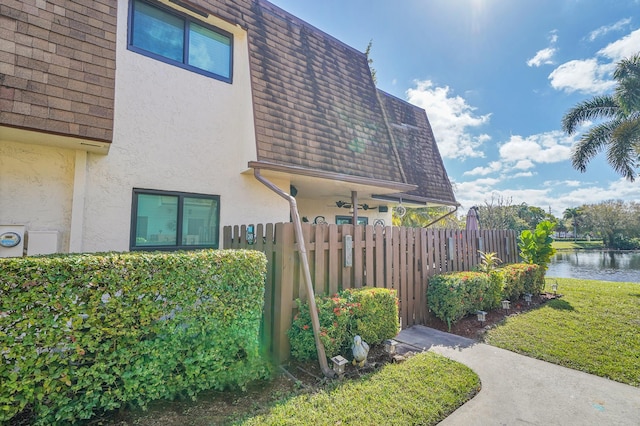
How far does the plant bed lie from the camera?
5.44m

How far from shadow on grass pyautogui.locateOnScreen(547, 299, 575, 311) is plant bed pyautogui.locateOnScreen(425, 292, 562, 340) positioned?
0.23m

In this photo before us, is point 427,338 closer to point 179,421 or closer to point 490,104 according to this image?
point 179,421

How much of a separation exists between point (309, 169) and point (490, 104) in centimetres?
1539

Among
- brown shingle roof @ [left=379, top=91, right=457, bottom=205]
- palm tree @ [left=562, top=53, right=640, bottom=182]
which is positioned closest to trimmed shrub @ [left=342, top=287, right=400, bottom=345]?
brown shingle roof @ [left=379, top=91, right=457, bottom=205]

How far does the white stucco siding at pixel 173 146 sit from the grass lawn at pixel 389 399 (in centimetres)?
385

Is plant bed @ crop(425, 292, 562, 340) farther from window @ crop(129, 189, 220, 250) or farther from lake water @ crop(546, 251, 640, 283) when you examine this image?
lake water @ crop(546, 251, 640, 283)

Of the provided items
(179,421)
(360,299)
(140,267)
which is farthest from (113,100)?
(360,299)

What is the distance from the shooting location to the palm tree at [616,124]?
12.0 meters

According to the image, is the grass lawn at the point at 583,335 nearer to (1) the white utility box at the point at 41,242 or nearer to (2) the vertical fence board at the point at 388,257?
(2) the vertical fence board at the point at 388,257

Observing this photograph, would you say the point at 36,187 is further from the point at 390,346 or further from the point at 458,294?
the point at 458,294

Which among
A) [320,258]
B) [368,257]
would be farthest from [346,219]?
[320,258]

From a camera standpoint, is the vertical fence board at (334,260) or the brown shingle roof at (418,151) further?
the brown shingle roof at (418,151)

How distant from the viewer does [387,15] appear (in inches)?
382

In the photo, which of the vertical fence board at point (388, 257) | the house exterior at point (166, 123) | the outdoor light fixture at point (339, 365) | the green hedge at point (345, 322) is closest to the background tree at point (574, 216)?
the house exterior at point (166, 123)
